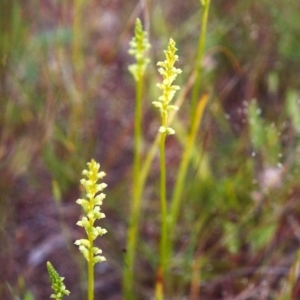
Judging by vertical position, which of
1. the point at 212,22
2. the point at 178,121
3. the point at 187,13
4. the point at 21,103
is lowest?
the point at 178,121

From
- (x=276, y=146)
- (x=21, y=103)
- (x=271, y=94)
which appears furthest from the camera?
(x=271, y=94)

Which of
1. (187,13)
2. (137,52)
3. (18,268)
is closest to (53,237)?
(18,268)

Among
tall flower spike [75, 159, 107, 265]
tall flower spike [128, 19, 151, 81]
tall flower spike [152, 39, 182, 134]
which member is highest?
tall flower spike [128, 19, 151, 81]

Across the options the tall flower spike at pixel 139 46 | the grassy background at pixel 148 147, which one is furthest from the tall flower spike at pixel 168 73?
the grassy background at pixel 148 147

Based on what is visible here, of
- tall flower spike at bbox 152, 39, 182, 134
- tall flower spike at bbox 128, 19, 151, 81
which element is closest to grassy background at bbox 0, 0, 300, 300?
tall flower spike at bbox 128, 19, 151, 81

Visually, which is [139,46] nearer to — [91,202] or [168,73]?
[168,73]

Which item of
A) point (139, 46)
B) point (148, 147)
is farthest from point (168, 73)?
point (148, 147)

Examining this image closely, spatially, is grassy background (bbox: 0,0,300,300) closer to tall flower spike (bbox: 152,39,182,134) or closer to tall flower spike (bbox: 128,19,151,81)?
tall flower spike (bbox: 128,19,151,81)

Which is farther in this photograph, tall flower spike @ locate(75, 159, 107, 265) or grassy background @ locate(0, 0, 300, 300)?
grassy background @ locate(0, 0, 300, 300)

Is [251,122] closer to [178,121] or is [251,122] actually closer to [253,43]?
[178,121]
